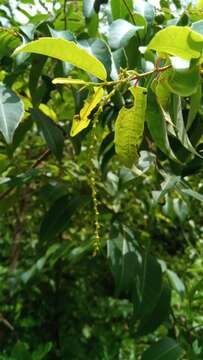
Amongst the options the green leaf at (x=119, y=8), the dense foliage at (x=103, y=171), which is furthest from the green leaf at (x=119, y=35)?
the green leaf at (x=119, y=8)

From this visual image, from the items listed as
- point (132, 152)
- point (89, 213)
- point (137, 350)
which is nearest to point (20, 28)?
point (132, 152)

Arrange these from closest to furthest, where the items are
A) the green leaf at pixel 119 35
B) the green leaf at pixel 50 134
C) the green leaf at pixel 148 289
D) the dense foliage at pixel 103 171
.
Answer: the dense foliage at pixel 103 171 → the green leaf at pixel 119 35 → the green leaf at pixel 50 134 → the green leaf at pixel 148 289

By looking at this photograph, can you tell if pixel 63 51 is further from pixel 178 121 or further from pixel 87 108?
pixel 178 121

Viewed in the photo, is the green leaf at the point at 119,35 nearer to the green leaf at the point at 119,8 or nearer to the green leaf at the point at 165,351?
the green leaf at the point at 119,8

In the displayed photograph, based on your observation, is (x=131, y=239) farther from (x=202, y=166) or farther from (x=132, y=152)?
(x=132, y=152)

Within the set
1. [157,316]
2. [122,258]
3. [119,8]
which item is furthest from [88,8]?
[157,316]

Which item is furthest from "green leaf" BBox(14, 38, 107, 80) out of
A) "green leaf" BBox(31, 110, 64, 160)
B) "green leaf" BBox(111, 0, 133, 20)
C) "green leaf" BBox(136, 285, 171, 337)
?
"green leaf" BBox(136, 285, 171, 337)
